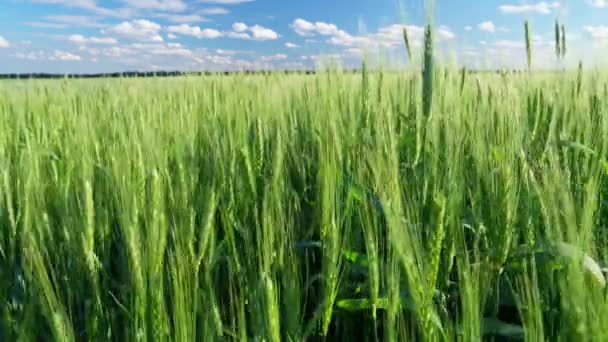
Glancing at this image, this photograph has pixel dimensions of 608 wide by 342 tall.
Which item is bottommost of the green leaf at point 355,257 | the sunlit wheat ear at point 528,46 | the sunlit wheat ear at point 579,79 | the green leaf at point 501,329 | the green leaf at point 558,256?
the green leaf at point 501,329

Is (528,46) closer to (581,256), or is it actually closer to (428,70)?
(428,70)

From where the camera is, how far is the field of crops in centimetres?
66

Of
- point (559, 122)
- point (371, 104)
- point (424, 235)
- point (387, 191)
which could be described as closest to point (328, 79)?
point (371, 104)

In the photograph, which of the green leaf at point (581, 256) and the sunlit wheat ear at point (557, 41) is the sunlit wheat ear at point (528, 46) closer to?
the sunlit wheat ear at point (557, 41)

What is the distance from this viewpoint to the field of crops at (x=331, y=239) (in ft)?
2.16

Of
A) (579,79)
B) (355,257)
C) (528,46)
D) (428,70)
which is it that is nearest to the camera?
(355,257)

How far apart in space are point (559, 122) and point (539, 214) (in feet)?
2.35

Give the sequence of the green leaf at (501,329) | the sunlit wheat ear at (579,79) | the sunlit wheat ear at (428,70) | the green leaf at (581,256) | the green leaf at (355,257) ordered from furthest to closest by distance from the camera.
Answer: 1. the sunlit wheat ear at (579,79)
2. the sunlit wheat ear at (428,70)
3. the green leaf at (355,257)
4. the green leaf at (501,329)
5. the green leaf at (581,256)

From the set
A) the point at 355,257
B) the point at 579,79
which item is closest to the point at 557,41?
the point at 579,79

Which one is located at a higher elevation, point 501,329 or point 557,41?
point 557,41

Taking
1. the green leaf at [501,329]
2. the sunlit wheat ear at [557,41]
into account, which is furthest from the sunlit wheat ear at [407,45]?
the green leaf at [501,329]

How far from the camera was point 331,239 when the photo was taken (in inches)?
30.0

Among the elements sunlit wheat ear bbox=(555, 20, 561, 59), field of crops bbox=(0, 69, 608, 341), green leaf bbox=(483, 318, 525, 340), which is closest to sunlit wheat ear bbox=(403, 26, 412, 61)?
field of crops bbox=(0, 69, 608, 341)

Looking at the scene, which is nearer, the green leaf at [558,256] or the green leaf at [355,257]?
the green leaf at [558,256]
